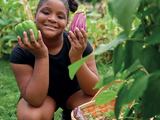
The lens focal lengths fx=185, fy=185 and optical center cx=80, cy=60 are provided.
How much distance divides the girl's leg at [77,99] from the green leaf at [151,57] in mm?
945

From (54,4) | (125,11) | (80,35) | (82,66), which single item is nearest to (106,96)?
(125,11)

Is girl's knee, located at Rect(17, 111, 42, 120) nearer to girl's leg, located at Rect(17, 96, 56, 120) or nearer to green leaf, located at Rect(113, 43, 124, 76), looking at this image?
girl's leg, located at Rect(17, 96, 56, 120)

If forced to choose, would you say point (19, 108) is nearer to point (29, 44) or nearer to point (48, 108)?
point (48, 108)

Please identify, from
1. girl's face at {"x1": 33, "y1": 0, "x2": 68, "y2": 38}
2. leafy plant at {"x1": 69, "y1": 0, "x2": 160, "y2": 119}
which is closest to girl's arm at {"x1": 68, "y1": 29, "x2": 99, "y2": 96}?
girl's face at {"x1": 33, "y1": 0, "x2": 68, "y2": 38}

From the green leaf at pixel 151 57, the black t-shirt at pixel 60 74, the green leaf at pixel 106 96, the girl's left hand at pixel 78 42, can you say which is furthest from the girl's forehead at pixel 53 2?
the green leaf at pixel 151 57

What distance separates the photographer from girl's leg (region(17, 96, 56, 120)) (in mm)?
1058

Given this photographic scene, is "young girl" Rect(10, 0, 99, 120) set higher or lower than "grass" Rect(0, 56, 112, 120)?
higher

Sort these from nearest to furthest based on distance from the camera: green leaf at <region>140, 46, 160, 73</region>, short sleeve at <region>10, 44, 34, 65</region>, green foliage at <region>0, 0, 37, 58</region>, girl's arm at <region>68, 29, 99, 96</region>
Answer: green leaf at <region>140, 46, 160, 73</region> < girl's arm at <region>68, 29, 99, 96</region> < short sleeve at <region>10, 44, 34, 65</region> < green foliage at <region>0, 0, 37, 58</region>

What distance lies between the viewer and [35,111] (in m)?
1.08

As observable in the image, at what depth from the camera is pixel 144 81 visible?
0.28m

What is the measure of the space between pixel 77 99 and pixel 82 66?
27cm

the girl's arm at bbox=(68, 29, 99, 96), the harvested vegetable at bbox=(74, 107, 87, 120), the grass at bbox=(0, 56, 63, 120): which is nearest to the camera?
the harvested vegetable at bbox=(74, 107, 87, 120)

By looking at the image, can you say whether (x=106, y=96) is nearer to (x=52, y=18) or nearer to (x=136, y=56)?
(x=136, y=56)

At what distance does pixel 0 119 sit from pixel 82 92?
0.67 metres
